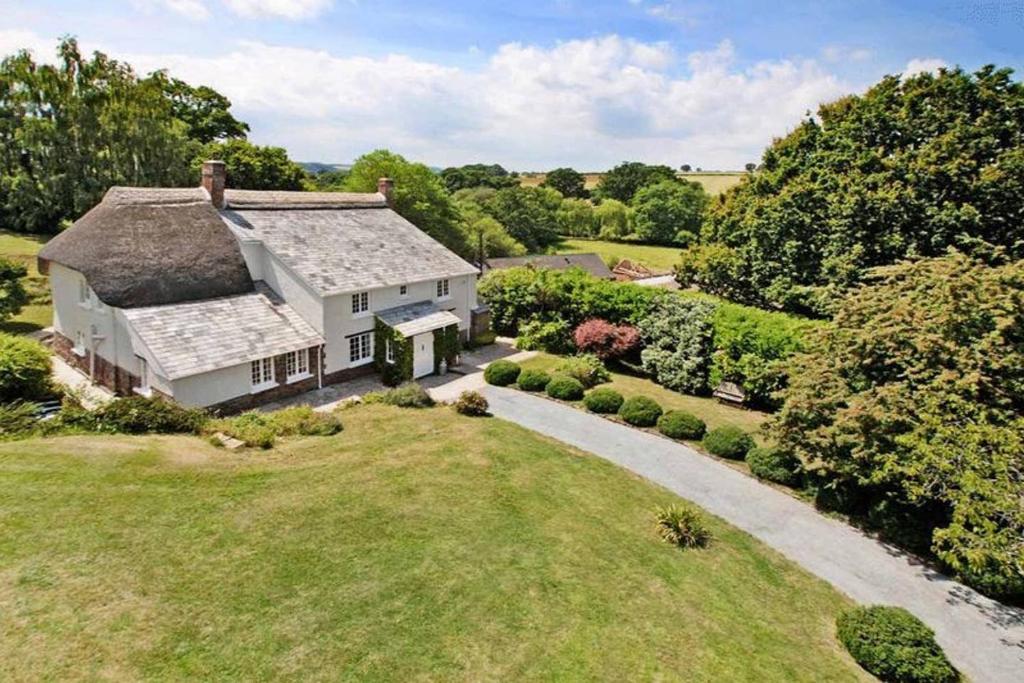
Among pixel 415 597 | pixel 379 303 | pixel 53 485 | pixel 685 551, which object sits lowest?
pixel 685 551

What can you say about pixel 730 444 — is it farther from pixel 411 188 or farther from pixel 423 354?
pixel 411 188

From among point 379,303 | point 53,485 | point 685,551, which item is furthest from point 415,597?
point 379,303

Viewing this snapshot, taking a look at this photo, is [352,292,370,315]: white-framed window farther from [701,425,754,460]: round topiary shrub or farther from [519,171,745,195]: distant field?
[519,171,745,195]: distant field

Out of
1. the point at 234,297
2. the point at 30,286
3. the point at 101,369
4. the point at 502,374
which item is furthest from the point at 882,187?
the point at 30,286

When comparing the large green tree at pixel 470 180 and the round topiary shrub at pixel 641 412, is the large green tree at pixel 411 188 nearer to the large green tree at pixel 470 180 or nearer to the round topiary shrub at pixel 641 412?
the round topiary shrub at pixel 641 412

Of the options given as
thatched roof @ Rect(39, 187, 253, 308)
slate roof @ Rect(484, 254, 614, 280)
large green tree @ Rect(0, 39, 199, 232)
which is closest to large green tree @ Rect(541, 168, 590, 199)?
slate roof @ Rect(484, 254, 614, 280)

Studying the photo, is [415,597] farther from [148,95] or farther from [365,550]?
[148,95]
